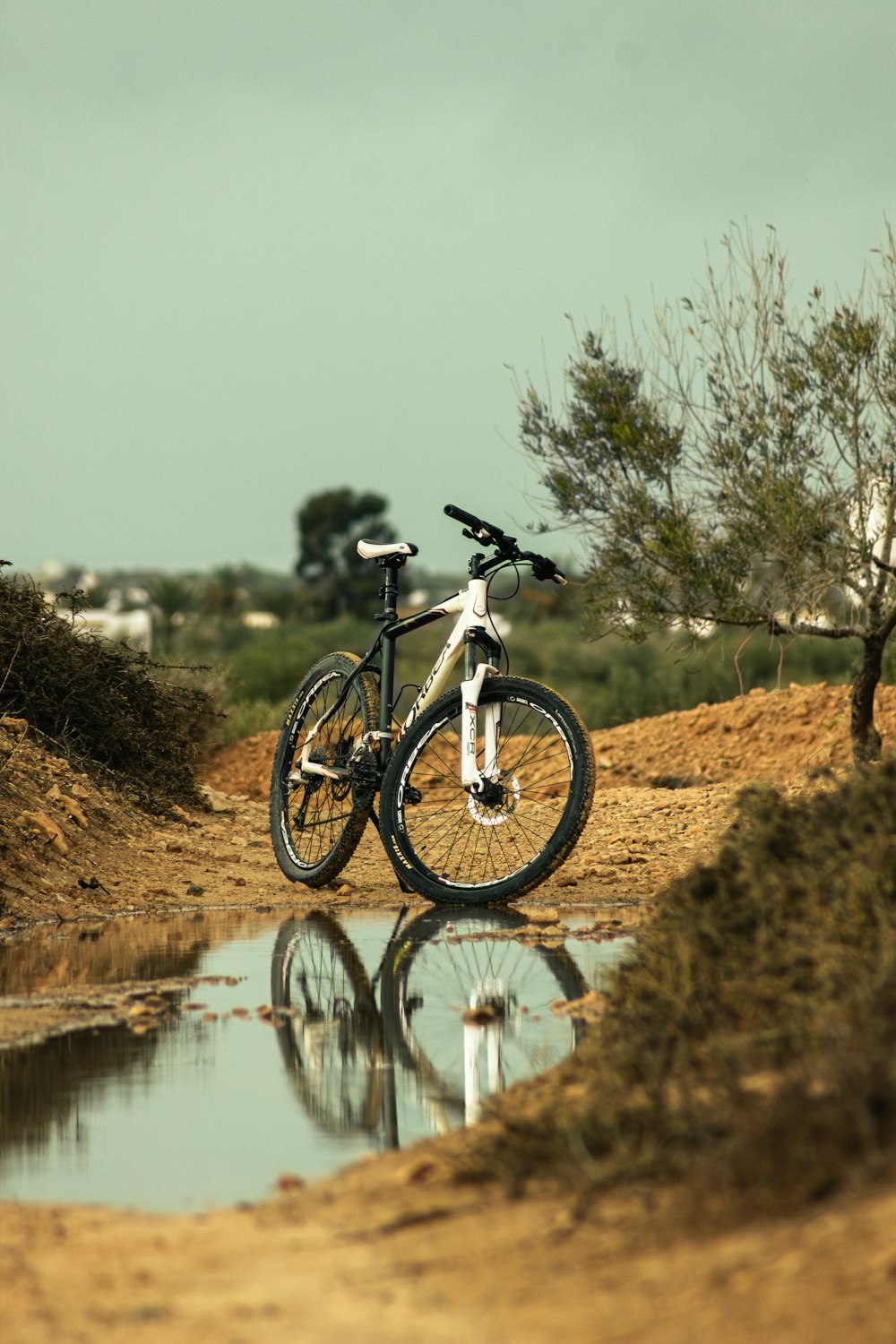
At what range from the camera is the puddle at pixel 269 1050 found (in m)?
4.08

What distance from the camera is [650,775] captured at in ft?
53.4

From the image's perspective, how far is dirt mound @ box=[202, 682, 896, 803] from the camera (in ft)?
50.8

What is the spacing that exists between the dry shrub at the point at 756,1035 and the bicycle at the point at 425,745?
2699mm

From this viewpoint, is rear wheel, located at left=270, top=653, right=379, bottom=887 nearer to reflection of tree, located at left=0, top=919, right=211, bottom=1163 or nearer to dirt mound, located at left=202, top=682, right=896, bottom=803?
reflection of tree, located at left=0, top=919, right=211, bottom=1163

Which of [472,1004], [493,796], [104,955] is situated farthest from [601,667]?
[472,1004]

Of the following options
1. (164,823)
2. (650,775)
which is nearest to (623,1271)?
(164,823)

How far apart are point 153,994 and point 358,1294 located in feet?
11.1

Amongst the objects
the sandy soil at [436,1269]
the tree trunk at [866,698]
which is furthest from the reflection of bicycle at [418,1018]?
the tree trunk at [866,698]

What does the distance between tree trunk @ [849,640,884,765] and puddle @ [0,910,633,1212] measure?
6914 millimetres

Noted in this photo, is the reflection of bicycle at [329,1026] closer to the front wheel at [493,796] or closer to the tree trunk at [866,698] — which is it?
the front wheel at [493,796]

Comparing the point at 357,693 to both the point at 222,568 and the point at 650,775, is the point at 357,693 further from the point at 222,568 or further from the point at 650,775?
the point at 222,568

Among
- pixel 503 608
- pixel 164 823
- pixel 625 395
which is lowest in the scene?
pixel 164 823

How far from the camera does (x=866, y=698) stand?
555 inches

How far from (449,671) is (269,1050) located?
364cm
